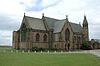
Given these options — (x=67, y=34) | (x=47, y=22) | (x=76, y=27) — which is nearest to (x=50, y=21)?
Result: (x=47, y=22)

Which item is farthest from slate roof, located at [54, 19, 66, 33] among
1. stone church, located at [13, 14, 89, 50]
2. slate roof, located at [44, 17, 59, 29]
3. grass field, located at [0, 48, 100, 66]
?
grass field, located at [0, 48, 100, 66]

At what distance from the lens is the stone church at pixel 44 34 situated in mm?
78312

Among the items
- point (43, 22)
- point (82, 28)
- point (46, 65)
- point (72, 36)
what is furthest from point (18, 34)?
point (46, 65)

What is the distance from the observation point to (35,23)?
81562 mm

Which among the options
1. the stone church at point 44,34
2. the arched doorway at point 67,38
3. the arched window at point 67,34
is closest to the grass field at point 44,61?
the stone church at point 44,34

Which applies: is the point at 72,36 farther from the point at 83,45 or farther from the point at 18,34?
the point at 18,34

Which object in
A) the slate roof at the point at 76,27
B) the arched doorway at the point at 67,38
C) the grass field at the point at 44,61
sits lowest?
the grass field at the point at 44,61

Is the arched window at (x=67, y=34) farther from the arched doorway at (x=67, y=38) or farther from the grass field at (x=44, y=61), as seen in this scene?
the grass field at (x=44, y=61)

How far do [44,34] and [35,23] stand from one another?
6029mm

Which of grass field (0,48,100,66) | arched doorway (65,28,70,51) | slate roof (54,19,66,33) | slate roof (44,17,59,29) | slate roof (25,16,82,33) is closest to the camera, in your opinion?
grass field (0,48,100,66)

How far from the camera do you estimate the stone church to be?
7831 cm

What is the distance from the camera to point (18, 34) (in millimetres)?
83812

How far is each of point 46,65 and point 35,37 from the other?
50573mm

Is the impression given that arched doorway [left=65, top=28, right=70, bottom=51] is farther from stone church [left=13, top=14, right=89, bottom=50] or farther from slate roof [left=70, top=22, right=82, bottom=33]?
slate roof [left=70, top=22, right=82, bottom=33]
